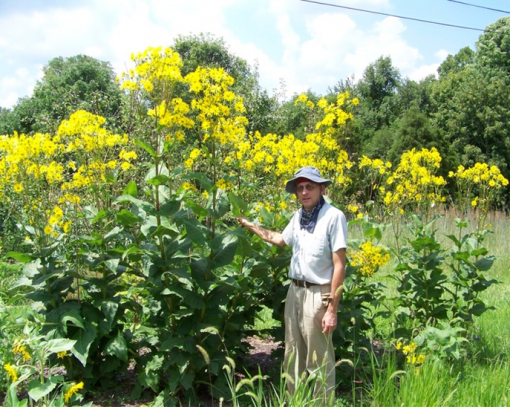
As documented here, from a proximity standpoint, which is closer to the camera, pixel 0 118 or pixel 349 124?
pixel 349 124

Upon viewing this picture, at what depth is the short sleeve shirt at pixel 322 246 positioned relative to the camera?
10.3ft

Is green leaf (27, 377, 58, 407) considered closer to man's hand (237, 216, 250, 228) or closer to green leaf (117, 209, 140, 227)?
green leaf (117, 209, 140, 227)

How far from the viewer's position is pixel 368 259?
12.1ft

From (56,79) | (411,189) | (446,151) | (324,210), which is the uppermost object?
(56,79)

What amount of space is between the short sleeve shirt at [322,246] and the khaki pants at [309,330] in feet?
0.28

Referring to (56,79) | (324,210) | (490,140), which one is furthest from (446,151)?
(324,210)

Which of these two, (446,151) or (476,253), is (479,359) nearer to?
(476,253)

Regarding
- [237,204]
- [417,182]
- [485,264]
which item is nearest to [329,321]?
[237,204]

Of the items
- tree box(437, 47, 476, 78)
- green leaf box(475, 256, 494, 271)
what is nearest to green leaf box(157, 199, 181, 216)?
green leaf box(475, 256, 494, 271)

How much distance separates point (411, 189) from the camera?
4637 millimetres

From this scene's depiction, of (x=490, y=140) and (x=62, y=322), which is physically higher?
(x=490, y=140)

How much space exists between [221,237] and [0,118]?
2291 cm

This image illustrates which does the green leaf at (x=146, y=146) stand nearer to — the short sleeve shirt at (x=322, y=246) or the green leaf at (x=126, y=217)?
the green leaf at (x=126, y=217)

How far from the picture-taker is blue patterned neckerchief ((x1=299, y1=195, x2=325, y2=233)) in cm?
327
